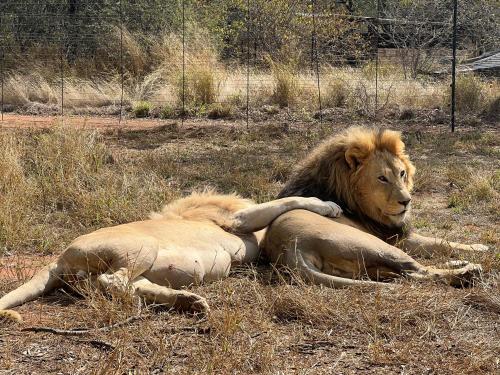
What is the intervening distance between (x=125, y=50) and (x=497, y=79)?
830cm

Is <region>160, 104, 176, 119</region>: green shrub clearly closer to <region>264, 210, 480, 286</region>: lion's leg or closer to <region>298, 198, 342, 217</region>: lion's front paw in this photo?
<region>298, 198, 342, 217</region>: lion's front paw

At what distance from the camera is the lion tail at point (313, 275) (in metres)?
4.55

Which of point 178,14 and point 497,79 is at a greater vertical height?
point 178,14

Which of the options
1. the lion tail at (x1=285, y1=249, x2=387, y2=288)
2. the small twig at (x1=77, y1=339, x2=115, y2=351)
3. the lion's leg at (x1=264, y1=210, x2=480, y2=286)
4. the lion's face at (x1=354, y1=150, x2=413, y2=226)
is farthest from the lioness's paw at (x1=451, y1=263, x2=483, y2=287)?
the small twig at (x1=77, y1=339, x2=115, y2=351)

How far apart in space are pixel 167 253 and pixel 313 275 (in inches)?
34.2

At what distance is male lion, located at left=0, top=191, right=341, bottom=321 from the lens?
13.8ft

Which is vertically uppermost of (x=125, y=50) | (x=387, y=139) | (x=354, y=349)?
(x=125, y=50)

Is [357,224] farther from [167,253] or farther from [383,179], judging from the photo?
[167,253]

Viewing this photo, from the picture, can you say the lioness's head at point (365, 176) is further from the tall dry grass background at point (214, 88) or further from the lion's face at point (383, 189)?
the tall dry grass background at point (214, 88)

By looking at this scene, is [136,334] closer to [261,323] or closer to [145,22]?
[261,323]

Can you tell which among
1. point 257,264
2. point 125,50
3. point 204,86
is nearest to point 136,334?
point 257,264

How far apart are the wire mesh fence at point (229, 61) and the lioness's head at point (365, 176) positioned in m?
7.50

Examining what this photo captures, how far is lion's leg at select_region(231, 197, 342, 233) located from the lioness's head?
0.83 feet

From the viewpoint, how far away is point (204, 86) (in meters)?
14.8
